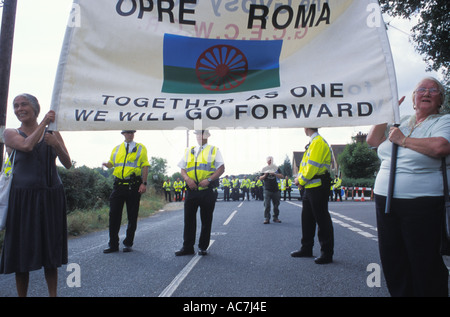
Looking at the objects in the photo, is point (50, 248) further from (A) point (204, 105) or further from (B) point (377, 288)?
(B) point (377, 288)

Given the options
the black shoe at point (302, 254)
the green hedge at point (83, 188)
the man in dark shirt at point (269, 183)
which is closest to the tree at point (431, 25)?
the man in dark shirt at point (269, 183)

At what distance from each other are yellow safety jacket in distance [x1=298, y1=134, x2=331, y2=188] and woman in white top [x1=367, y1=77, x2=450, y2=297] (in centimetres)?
225

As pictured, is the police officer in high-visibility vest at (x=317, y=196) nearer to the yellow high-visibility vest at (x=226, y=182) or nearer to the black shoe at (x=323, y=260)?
the black shoe at (x=323, y=260)

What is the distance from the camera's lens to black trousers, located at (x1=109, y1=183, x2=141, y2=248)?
19.1ft

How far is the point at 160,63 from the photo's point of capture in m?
2.71

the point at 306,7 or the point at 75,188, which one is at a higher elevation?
the point at 306,7

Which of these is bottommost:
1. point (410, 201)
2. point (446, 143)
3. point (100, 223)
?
point (100, 223)

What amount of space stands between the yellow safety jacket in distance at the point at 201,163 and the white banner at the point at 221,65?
9.60 feet

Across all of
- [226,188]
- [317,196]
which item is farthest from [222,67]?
[226,188]

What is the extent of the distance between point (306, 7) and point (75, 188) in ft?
39.0

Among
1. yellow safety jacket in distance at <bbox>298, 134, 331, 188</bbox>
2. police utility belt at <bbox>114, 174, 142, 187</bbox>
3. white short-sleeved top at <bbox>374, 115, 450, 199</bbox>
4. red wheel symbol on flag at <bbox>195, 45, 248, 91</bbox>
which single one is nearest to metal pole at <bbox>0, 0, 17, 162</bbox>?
police utility belt at <bbox>114, 174, 142, 187</bbox>

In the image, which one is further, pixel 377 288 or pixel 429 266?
pixel 377 288
